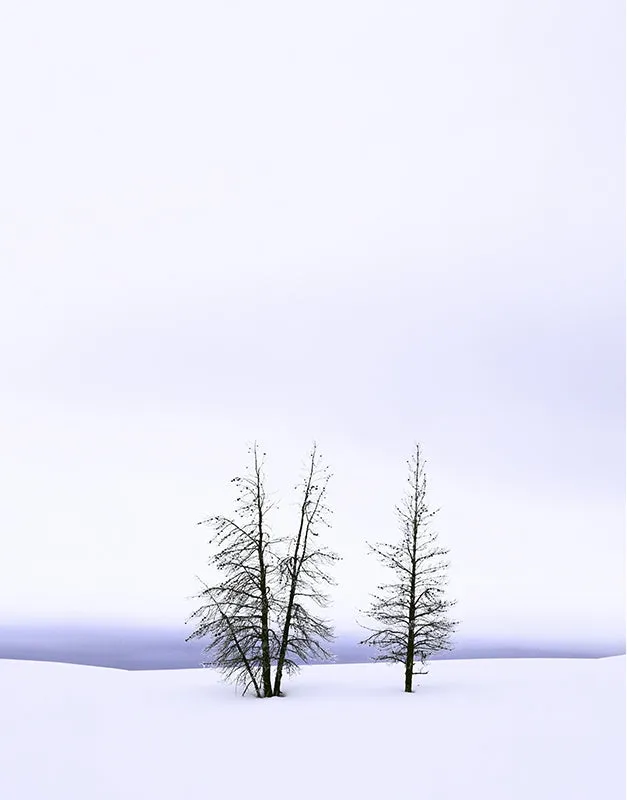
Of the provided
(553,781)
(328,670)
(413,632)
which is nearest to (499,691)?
(413,632)

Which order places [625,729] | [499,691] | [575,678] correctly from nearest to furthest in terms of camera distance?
[625,729] < [499,691] < [575,678]

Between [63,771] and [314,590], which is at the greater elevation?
[314,590]

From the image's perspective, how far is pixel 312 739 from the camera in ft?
53.7

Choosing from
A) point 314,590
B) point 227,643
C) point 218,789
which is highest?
point 314,590

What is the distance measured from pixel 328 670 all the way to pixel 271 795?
2033cm

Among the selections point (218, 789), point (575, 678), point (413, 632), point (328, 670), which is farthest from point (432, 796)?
point (328, 670)

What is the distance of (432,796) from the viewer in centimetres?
1205

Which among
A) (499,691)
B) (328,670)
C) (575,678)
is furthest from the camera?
(328,670)

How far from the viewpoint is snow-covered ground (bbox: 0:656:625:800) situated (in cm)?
1257

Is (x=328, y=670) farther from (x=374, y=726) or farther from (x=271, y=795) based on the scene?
(x=271, y=795)

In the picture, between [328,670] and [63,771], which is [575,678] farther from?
[63,771]

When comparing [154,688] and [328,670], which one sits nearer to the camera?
[154,688]

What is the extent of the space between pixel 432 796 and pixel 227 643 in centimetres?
1354

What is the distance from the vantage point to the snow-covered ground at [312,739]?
12570mm
